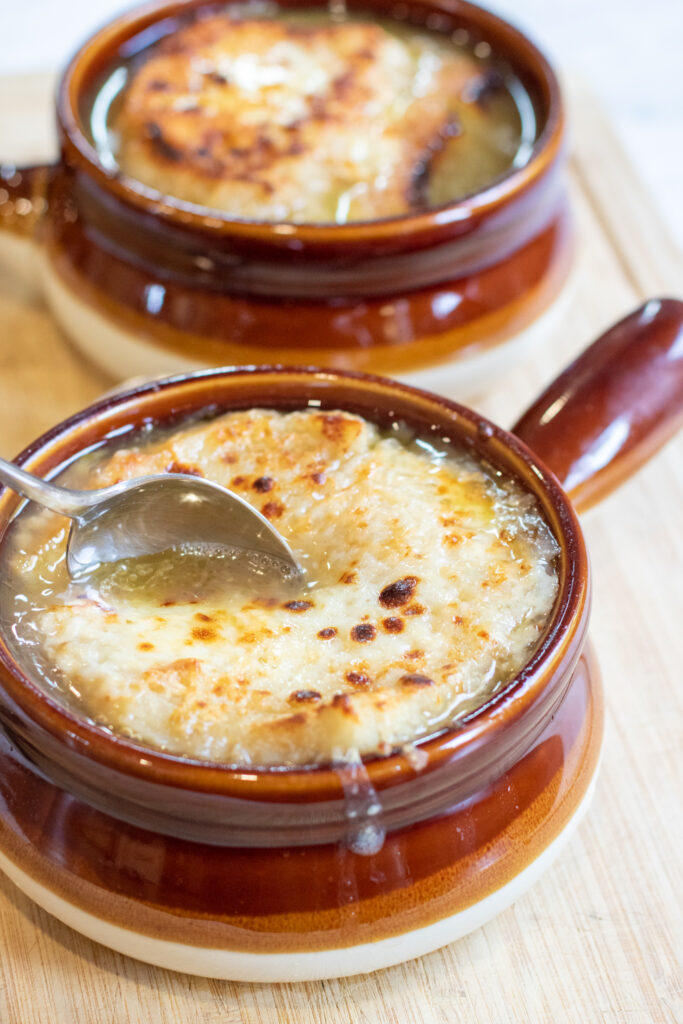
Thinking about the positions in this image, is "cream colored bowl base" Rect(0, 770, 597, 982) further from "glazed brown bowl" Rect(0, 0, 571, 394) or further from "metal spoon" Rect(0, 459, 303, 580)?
"glazed brown bowl" Rect(0, 0, 571, 394)

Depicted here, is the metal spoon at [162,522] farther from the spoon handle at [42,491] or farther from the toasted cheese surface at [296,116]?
the toasted cheese surface at [296,116]

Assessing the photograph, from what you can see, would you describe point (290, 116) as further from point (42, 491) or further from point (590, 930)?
point (590, 930)

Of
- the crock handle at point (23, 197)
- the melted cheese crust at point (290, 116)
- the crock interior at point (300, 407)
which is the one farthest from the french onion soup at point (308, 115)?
the crock interior at point (300, 407)

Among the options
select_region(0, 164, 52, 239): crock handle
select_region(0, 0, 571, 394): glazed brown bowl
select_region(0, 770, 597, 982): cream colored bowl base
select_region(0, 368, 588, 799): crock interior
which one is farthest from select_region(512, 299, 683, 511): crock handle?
select_region(0, 164, 52, 239): crock handle

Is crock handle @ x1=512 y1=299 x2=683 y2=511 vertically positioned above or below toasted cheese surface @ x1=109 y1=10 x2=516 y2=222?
above

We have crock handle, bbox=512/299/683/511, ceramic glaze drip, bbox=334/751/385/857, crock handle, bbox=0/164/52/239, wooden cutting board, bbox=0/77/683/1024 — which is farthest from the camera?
crock handle, bbox=0/164/52/239
